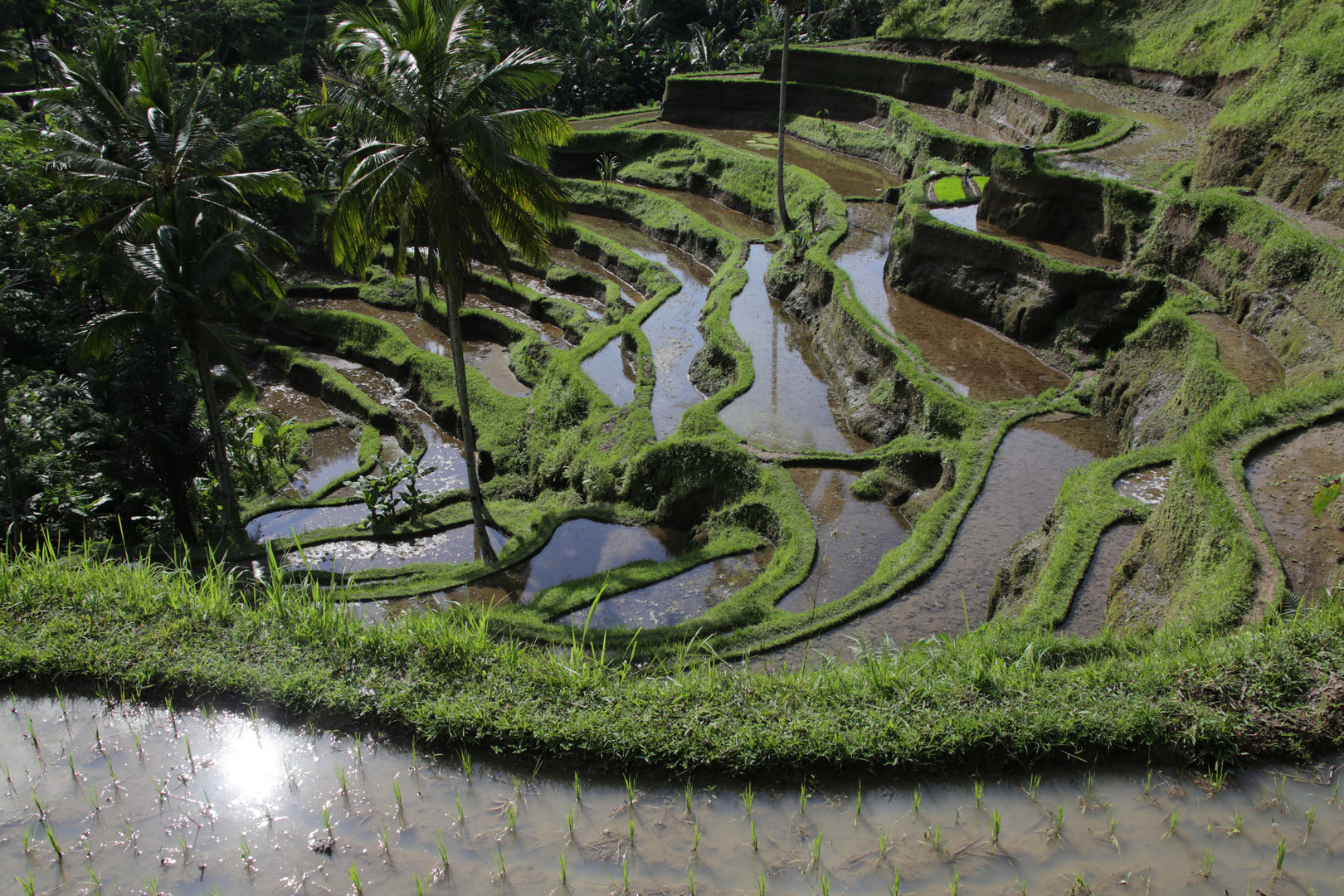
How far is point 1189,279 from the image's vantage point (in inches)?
701

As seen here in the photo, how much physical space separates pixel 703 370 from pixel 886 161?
18.8 meters

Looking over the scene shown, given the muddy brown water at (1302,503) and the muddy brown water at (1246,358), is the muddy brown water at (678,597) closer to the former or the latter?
the muddy brown water at (1302,503)

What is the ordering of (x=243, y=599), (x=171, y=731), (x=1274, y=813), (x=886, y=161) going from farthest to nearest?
(x=886, y=161) → (x=243, y=599) → (x=171, y=731) → (x=1274, y=813)

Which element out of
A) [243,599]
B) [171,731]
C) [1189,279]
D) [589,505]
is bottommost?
[589,505]

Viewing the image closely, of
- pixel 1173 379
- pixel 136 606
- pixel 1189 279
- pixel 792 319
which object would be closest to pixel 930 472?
pixel 1173 379

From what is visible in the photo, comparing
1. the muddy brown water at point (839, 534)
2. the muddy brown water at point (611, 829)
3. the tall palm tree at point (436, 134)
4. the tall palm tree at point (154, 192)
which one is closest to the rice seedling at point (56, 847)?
the muddy brown water at point (611, 829)

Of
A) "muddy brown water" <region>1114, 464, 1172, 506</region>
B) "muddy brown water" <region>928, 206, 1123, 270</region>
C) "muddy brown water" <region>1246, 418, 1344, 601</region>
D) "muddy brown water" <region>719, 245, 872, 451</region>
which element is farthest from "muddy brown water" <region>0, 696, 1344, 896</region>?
"muddy brown water" <region>928, 206, 1123, 270</region>

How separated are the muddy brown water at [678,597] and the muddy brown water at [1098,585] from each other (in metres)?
4.71

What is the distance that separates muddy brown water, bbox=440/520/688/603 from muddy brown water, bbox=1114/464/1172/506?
718cm

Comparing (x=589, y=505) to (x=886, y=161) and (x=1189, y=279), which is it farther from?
(x=886, y=161)

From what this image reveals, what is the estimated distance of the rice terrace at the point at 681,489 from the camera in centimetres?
636

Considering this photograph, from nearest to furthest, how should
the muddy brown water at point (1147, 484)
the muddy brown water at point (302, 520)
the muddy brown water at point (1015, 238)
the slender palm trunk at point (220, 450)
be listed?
the muddy brown water at point (1147, 484) < the slender palm trunk at point (220, 450) < the muddy brown water at point (302, 520) < the muddy brown water at point (1015, 238)

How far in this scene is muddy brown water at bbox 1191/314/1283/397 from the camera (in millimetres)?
13656

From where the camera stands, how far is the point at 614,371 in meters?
21.3
